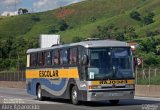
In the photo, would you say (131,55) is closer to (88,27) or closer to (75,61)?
(75,61)


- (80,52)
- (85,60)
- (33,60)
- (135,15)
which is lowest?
(85,60)

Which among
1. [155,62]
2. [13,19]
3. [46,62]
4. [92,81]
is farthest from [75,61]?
[13,19]

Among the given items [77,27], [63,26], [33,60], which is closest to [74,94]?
[33,60]

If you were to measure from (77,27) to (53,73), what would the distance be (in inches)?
5382

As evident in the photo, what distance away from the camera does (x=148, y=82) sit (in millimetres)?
38531

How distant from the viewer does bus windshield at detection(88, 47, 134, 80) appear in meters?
24.4

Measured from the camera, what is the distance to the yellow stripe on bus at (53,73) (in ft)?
85.5

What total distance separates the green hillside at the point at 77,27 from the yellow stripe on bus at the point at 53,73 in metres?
62.8

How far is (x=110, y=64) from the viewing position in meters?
24.5

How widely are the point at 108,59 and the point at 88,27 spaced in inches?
5236

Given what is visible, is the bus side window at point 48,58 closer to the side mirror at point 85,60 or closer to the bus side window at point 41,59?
the bus side window at point 41,59

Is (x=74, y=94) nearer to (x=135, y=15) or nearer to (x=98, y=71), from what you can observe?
(x=98, y=71)

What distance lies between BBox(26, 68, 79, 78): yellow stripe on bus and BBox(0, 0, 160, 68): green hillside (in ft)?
206

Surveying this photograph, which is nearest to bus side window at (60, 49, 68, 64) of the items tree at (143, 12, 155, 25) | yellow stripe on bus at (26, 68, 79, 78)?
yellow stripe on bus at (26, 68, 79, 78)
